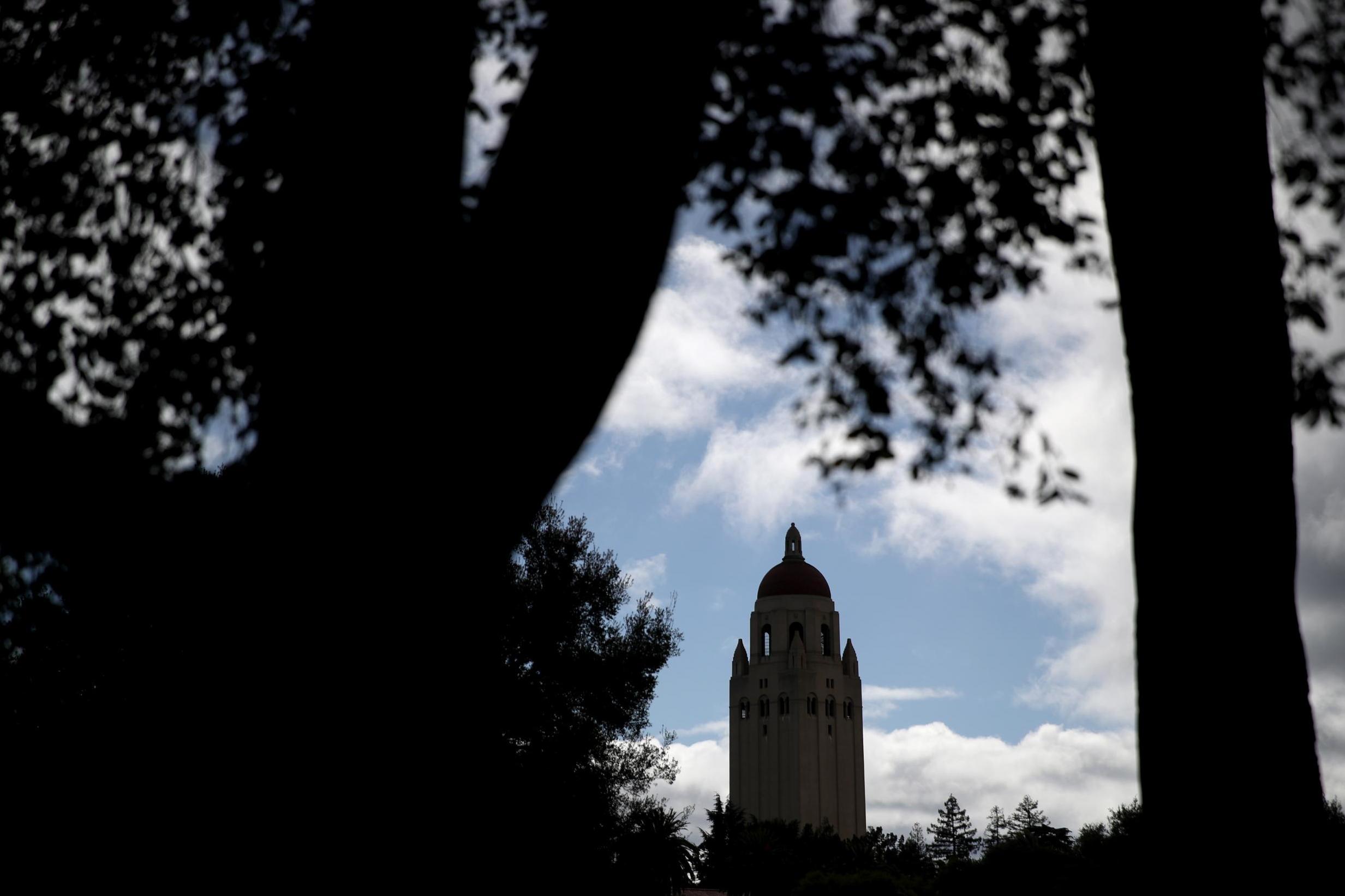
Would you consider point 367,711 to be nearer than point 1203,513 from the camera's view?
Yes

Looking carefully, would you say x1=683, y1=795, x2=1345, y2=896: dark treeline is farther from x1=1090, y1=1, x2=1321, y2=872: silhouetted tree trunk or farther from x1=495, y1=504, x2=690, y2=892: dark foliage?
x1=495, y1=504, x2=690, y2=892: dark foliage

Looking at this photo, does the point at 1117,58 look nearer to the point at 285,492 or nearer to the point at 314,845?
the point at 285,492

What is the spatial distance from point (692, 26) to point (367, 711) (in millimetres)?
2222

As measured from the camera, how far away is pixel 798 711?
118 m

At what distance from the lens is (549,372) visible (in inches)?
116

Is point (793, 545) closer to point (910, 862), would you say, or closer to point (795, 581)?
point (795, 581)

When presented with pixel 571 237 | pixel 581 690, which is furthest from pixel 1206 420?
pixel 581 690

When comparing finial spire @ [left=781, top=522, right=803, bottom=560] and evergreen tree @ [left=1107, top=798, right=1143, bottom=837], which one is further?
finial spire @ [left=781, top=522, right=803, bottom=560]

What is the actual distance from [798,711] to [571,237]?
392ft

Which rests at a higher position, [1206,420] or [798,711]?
[798,711]

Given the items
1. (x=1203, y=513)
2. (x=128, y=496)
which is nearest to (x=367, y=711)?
(x=128, y=496)

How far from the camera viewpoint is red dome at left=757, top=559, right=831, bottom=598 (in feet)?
392

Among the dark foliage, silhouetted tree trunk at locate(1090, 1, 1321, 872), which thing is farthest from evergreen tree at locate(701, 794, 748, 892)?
silhouetted tree trunk at locate(1090, 1, 1321, 872)

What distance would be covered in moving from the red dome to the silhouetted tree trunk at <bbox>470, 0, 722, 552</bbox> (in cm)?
11825
